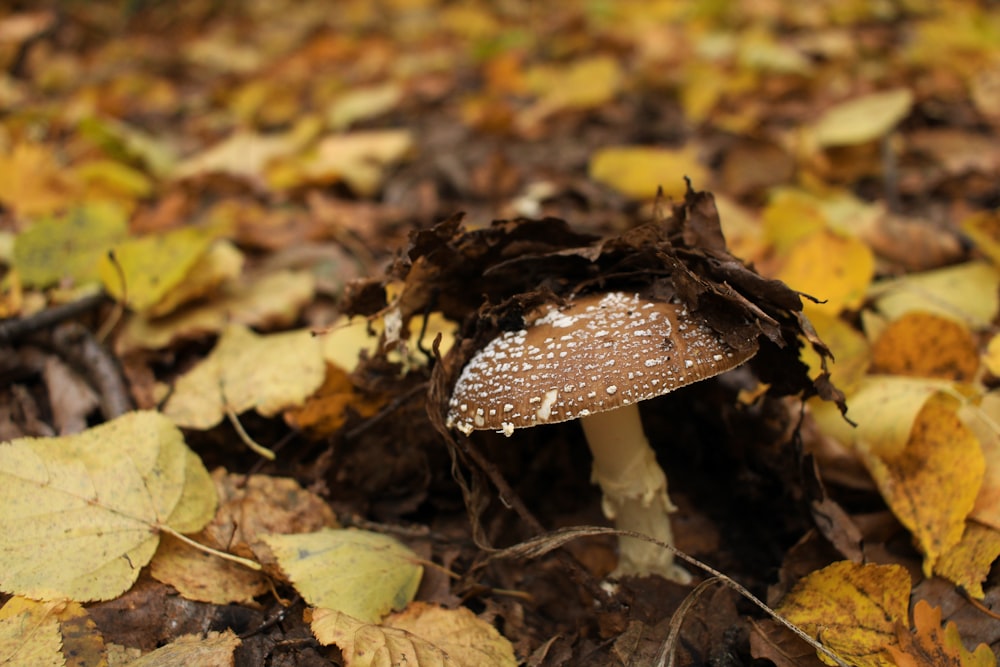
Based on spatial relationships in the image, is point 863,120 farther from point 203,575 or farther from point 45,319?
point 45,319

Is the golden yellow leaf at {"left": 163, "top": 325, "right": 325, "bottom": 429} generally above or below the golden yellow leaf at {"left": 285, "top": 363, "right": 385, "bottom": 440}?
above

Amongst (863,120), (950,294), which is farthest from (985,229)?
(863,120)

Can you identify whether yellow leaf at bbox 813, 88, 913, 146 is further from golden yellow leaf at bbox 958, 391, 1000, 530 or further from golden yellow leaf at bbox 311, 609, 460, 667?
golden yellow leaf at bbox 311, 609, 460, 667

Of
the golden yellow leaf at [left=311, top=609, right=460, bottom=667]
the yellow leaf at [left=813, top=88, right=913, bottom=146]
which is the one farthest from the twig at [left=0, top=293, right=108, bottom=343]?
the yellow leaf at [left=813, top=88, right=913, bottom=146]

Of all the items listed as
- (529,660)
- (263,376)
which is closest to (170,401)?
(263,376)

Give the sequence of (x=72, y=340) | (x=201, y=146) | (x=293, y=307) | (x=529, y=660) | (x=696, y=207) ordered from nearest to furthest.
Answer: (x=529, y=660), (x=696, y=207), (x=72, y=340), (x=293, y=307), (x=201, y=146)

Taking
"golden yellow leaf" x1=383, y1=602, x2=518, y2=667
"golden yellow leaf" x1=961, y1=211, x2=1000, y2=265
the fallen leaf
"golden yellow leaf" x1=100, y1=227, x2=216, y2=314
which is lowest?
"golden yellow leaf" x1=383, y1=602, x2=518, y2=667

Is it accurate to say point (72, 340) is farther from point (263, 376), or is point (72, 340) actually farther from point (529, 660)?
point (529, 660)
